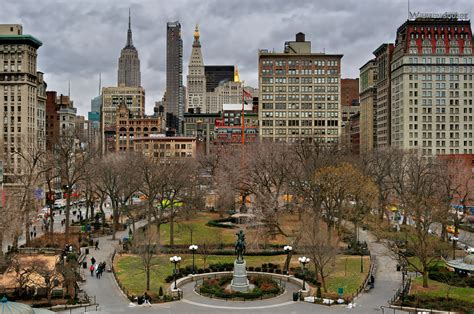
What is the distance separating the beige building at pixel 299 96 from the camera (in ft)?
454

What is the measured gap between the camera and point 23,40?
106 meters

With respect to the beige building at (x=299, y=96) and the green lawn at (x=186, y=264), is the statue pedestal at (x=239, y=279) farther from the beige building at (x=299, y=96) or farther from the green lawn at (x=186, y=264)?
the beige building at (x=299, y=96)

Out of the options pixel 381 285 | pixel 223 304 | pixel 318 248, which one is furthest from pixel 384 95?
pixel 223 304

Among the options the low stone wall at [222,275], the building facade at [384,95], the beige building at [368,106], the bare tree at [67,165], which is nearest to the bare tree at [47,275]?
the low stone wall at [222,275]

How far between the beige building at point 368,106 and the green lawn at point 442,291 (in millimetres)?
124647

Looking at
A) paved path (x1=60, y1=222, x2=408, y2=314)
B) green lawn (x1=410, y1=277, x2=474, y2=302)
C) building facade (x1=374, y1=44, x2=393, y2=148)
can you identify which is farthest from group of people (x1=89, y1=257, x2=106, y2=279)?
building facade (x1=374, y1=44, x2=393, y2=148)

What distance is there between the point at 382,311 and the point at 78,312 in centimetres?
2118

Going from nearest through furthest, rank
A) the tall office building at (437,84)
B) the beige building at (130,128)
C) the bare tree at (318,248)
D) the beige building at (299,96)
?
the bare tree at (318,248)
the tall office building at (437,84)
the beige building at (299,96)
the beige building at (130,128)

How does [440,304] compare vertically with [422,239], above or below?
below

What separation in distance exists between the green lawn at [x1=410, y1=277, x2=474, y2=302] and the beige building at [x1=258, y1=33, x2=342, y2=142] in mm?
95769

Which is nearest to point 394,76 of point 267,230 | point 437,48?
point 437,48

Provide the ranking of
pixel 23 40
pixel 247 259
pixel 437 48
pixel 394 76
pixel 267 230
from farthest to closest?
pixel 394 76
pixel 437 48
pixel 23 40
pixel 267 230
pixel 247 259

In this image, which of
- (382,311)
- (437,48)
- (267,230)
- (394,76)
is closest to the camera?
(382,311)

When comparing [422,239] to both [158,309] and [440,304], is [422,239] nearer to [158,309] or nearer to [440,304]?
[440,304]
